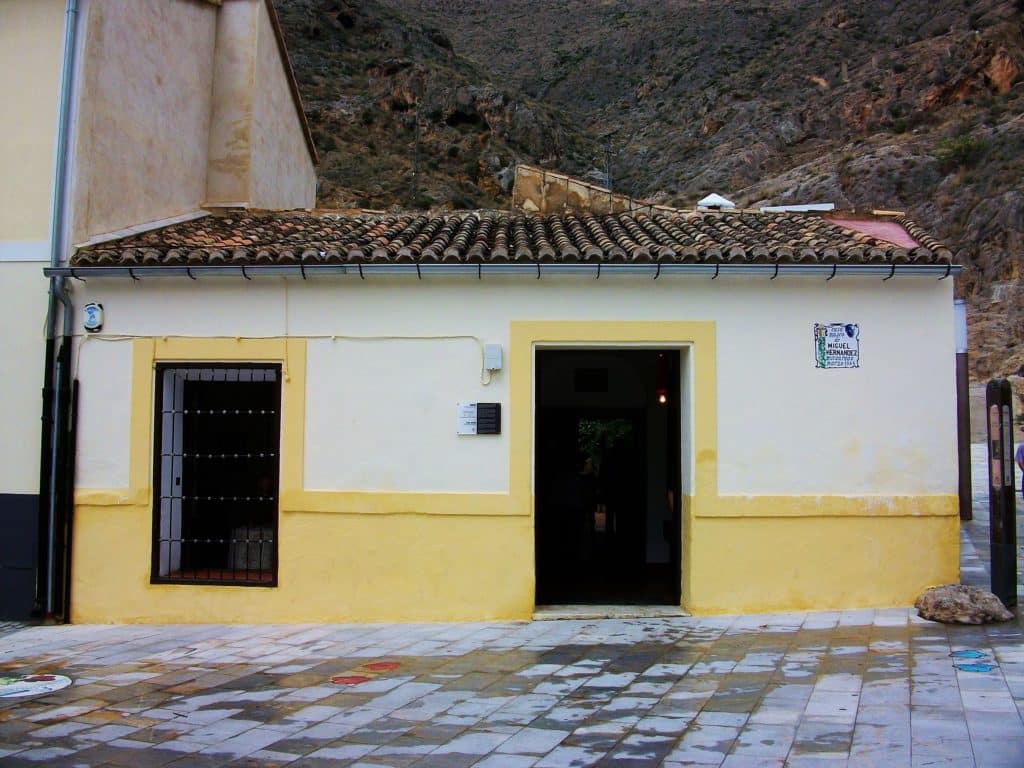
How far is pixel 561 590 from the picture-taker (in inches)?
362

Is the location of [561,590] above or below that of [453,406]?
below

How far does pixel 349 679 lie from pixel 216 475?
3768 millimetres

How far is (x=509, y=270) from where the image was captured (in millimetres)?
7738

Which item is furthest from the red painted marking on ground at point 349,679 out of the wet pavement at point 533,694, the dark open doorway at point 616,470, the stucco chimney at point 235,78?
the stucco chimney at point 235,78

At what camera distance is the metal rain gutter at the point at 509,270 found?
24.9 ft

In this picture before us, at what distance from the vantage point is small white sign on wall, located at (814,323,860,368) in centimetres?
775

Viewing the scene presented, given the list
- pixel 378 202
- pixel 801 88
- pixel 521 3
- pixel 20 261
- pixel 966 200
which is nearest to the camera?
pixel 20 261

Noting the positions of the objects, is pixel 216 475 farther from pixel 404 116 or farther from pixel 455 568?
pixel 404 116

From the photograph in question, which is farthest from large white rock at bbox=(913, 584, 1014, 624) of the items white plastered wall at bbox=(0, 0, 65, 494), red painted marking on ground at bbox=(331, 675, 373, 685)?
white plastered wall at bbox=(0, 0, 65, 494)

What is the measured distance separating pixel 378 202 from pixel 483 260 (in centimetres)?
2533

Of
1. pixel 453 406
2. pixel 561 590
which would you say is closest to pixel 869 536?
pixel 561 590

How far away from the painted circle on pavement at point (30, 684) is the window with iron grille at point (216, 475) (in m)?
1.98

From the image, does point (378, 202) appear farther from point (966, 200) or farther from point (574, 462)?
point (966, 200)

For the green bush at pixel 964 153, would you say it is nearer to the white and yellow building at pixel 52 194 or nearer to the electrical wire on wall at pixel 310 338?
the white and yellow building at pixel 52 194
